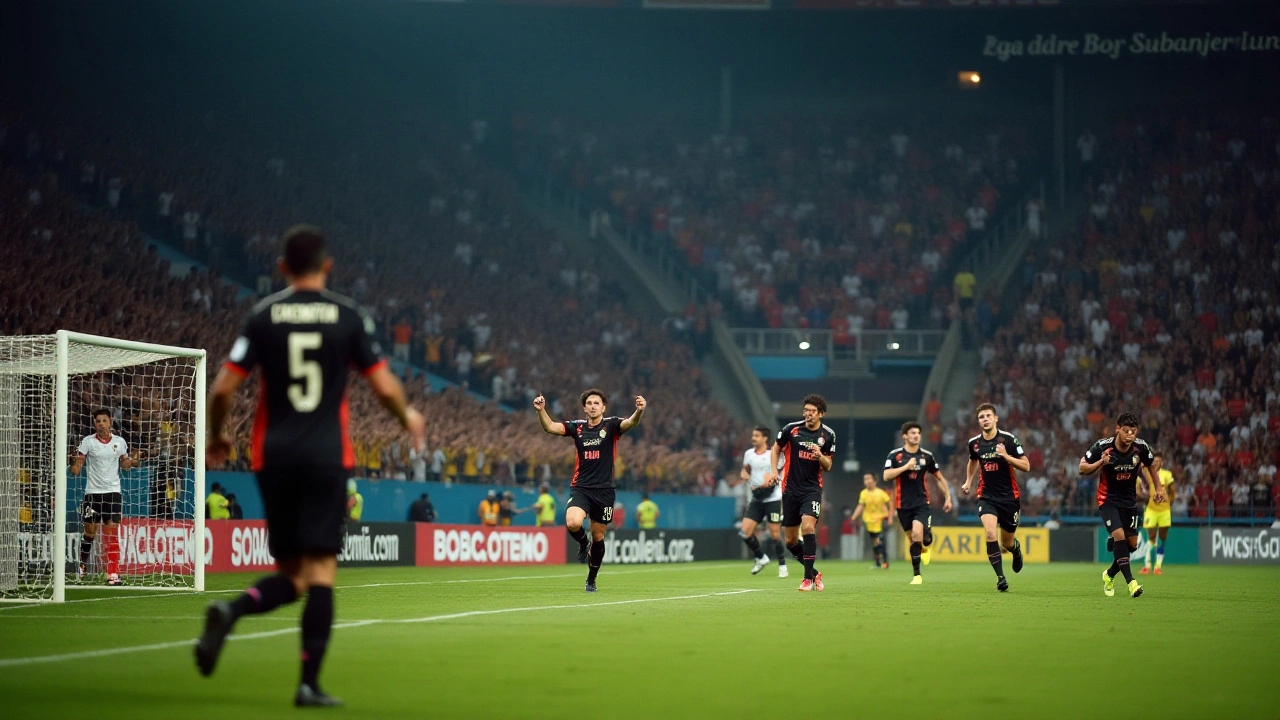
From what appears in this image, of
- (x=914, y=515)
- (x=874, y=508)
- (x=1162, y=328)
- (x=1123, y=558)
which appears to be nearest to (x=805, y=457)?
(x=1123, y=558)

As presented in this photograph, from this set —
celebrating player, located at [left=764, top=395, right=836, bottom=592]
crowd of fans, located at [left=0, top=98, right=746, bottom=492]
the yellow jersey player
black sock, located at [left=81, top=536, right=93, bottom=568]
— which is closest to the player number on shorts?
celebrating player, located at [left=764, top=395, right=836, bottom=592]

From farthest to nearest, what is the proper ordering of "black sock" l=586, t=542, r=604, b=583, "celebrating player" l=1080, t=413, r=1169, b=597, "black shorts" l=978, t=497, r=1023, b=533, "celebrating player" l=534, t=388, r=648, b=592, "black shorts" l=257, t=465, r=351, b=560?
"black shorts" l=978, t=497, r=1023, b=533 < "black sock" l=586, t=542, r=604, b=583 < "celebrating player" l=534, t=388, r=648, b=592 < "celebrating player" l=1080, t=413, r=1169, b=597 < "black shorts" l=257, t=465, r=351, b=560

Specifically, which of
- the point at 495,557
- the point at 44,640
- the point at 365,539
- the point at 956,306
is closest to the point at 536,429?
the point at 495,557

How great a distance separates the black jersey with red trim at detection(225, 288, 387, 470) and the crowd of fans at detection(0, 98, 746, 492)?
19.9 meters

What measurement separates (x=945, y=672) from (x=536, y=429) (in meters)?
30.3

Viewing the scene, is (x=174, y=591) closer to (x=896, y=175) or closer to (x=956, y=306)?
(x=956, y=306)

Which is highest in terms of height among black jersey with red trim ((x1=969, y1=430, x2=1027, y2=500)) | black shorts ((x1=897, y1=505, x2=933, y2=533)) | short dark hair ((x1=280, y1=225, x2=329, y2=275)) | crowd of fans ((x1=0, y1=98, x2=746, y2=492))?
crowd of fans ((x1=0, y1=98, x2=746, y2=492))

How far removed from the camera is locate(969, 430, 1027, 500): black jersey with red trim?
20125mm

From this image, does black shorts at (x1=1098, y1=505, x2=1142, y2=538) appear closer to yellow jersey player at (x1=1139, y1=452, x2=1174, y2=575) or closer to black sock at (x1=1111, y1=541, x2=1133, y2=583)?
black sock at (x1=1111, y1=541, x2=1133, y2=583)

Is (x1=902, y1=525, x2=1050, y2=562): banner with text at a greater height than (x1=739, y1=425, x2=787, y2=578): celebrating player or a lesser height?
lesser

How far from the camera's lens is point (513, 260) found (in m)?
48.5

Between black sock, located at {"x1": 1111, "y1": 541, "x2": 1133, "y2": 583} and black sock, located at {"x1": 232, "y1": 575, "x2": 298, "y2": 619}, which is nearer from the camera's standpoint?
black sock, located at {"x1": 232, "y1": 575, "x2": 298, "y2": 619}

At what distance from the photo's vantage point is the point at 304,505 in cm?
761

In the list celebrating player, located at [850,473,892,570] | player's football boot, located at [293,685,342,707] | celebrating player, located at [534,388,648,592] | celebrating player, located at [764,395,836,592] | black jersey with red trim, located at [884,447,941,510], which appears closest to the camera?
player's football boot, located at [293,685,342,707]
